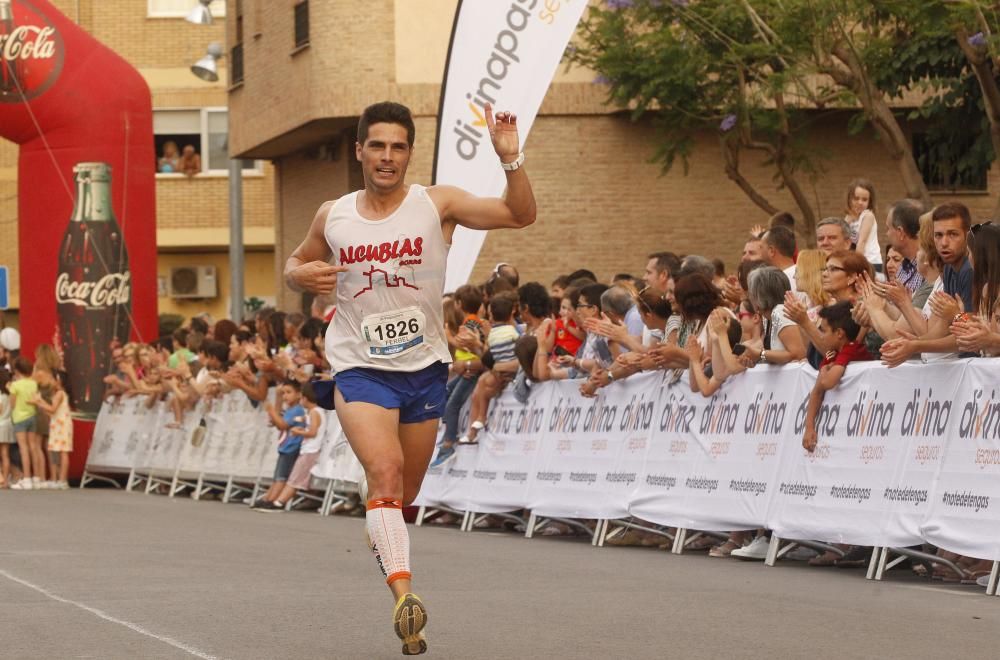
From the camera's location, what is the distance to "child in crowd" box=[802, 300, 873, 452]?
41.7 ft

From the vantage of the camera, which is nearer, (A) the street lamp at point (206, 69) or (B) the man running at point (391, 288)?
(B) the man running at point (391, 288)

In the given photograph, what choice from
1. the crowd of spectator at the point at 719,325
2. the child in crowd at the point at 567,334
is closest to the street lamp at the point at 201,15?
the crowd of spectator at the point at 719,325

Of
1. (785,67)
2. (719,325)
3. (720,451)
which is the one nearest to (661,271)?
(719,325)

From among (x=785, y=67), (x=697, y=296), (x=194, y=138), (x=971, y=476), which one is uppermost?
(x=194, y=138)

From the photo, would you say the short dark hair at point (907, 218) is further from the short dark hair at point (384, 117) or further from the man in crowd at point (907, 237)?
the short dark hair at point (384, 117)

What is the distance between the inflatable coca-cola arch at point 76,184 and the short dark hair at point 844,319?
15.0 meters

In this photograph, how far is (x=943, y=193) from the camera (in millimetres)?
30406

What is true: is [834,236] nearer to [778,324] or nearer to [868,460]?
[778,324]

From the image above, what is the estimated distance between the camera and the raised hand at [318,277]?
8633 millimetres

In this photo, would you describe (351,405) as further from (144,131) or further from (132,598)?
(144,131)

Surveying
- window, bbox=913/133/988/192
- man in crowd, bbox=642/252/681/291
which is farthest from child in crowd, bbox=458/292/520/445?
window, bbox=913/133/988/192

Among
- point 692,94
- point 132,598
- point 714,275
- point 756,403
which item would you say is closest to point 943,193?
point 692,94

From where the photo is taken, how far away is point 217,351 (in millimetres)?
23531

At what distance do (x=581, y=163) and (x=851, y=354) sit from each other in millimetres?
18510
